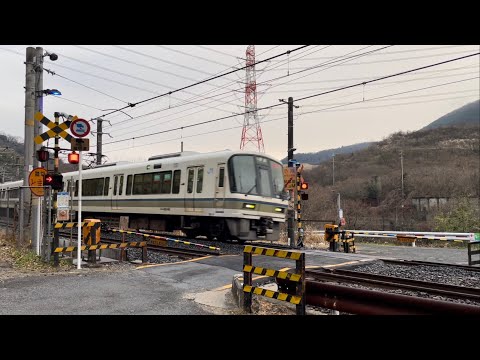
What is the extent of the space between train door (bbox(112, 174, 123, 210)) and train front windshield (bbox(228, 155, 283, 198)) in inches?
309

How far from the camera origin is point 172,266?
427 inches

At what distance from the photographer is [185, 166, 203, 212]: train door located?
54.0ft

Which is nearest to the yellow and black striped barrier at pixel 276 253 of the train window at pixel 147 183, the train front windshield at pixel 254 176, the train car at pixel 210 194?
the train car at pixel 210 194

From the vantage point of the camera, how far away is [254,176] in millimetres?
15859

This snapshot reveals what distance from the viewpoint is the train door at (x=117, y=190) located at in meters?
21.2

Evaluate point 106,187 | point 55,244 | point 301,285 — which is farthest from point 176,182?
point 301,285

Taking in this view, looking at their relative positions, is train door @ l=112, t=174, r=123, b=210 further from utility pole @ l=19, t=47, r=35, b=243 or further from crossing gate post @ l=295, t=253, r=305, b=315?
crossing gate post @ l=295, t=253, r=305, b=315

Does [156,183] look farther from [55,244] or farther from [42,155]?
[55,244]

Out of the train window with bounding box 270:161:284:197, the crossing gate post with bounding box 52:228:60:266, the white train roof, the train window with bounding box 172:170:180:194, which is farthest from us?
the train window with bounding box 172:170:180:194

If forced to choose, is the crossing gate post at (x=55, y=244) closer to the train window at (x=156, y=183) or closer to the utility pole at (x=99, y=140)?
the train window at (x=156, y=183)

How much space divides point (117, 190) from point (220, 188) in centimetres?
785

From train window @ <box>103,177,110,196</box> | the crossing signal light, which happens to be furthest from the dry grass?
the crossing signal light

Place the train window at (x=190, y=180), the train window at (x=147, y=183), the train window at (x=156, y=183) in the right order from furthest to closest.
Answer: the train window at (x=147, y=183) → the train window at (x=156, y=183) → the train window at (x=190, y=180)
